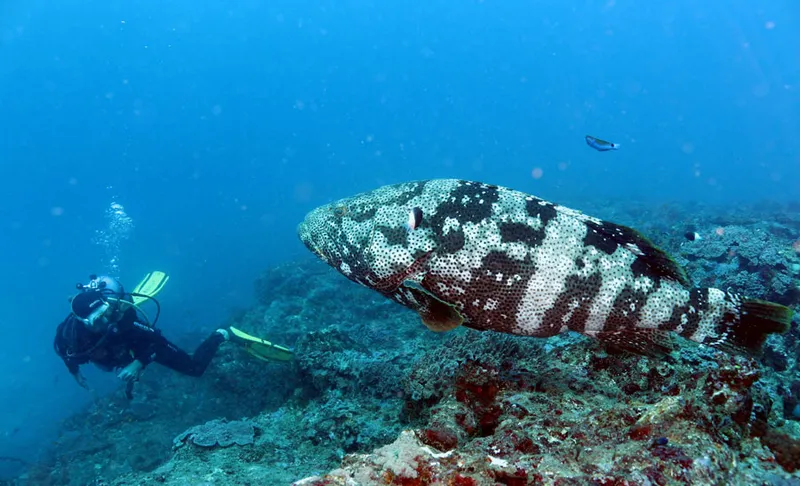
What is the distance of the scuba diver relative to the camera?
857 cm

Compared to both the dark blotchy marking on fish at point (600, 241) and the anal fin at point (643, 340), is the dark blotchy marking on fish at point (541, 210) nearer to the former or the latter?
the dark blotchy marking on fish at point (600, 241)

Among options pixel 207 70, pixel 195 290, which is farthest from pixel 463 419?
pixel 207 70

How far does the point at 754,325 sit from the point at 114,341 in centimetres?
1102

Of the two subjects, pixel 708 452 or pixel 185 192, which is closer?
pixel 708 452

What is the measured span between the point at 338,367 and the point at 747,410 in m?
4.97

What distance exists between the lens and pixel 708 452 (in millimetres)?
1982

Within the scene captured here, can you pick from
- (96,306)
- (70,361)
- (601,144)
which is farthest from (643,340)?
(70,361)

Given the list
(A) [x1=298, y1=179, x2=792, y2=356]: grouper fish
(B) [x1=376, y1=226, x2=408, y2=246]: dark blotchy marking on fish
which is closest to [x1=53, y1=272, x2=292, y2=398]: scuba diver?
(B) [x1=376, y1=226, x2=408, y2=246]: dark blotchy marking on fish

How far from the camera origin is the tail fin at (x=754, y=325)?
2.86 meters

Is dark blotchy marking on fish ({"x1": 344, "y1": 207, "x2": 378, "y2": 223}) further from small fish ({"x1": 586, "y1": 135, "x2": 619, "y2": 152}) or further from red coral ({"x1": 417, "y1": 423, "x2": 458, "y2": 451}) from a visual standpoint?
small fish ({"x1": 586, "y1": 135, "x2": 619, "y2": 152})

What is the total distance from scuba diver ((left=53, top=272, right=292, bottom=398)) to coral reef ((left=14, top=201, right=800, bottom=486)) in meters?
1.39

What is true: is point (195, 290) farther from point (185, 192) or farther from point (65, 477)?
point (185, 192)

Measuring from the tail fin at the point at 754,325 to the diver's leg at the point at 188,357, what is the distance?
10.8m

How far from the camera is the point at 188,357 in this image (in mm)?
10289
